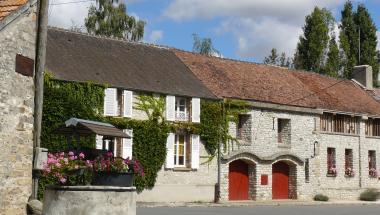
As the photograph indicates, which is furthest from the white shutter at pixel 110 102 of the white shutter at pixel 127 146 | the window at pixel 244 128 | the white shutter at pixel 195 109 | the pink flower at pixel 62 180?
the pink flower at pixel 62 180

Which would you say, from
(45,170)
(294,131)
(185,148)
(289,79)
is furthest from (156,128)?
(45,170)

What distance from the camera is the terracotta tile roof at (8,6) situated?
12348 mm

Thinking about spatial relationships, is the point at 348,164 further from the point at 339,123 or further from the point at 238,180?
the point at 238,180

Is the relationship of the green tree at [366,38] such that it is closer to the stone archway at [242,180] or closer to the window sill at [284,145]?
the window sill at [284,145]

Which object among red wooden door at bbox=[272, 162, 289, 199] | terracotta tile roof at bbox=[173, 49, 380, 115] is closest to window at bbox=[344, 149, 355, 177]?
terracotta tile roof at bbox=[173, 49, 380, 115]

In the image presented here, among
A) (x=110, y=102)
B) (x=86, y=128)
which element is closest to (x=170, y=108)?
(x=110, y=102)

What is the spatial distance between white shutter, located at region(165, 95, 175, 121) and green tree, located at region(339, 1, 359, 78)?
24050mm

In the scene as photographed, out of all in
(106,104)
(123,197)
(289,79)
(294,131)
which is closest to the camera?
(123,197)

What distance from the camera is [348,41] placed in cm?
4878

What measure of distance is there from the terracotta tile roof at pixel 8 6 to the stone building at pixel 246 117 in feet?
36.8

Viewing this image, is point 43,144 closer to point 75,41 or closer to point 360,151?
point 75,41

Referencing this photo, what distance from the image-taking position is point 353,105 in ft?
120

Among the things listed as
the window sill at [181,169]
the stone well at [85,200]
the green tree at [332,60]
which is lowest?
the stone well at [85,200]

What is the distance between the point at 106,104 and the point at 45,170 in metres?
12.0
